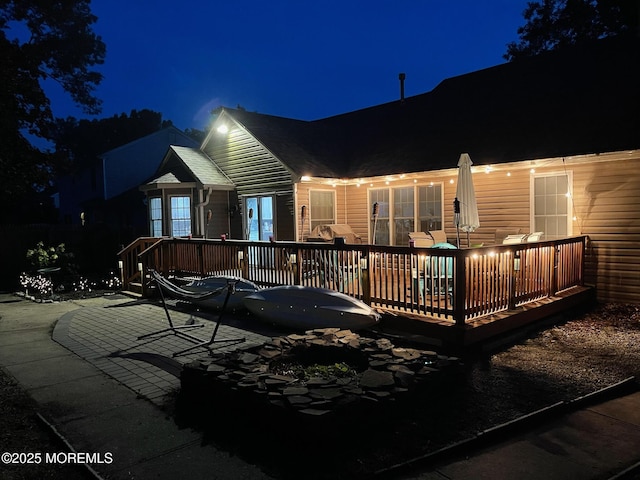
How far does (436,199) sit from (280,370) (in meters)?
8.44

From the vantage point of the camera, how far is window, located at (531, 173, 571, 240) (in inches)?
391

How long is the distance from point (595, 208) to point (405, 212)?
4781 millimetres

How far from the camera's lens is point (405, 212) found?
12.9 metres

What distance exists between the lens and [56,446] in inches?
154

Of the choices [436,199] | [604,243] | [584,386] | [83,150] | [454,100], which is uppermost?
[83,150]

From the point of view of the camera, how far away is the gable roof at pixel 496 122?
9727 millimetres

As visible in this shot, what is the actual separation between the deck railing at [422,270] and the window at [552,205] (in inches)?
33.2

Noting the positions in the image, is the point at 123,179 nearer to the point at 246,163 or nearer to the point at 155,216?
the point at 155,216

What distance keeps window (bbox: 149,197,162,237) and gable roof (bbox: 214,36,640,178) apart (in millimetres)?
4053

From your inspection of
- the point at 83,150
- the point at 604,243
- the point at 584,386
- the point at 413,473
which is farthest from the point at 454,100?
the point at 83,150

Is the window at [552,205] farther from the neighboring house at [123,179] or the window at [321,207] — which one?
the neighboring house at [123,179]

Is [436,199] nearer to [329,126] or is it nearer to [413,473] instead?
[329,126]

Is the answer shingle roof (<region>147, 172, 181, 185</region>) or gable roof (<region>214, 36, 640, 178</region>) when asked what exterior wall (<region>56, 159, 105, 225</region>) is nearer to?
shingle roof (<region>147, 172, 181, 185</region>)

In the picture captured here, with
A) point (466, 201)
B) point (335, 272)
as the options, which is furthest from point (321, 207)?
point (335, 272)
